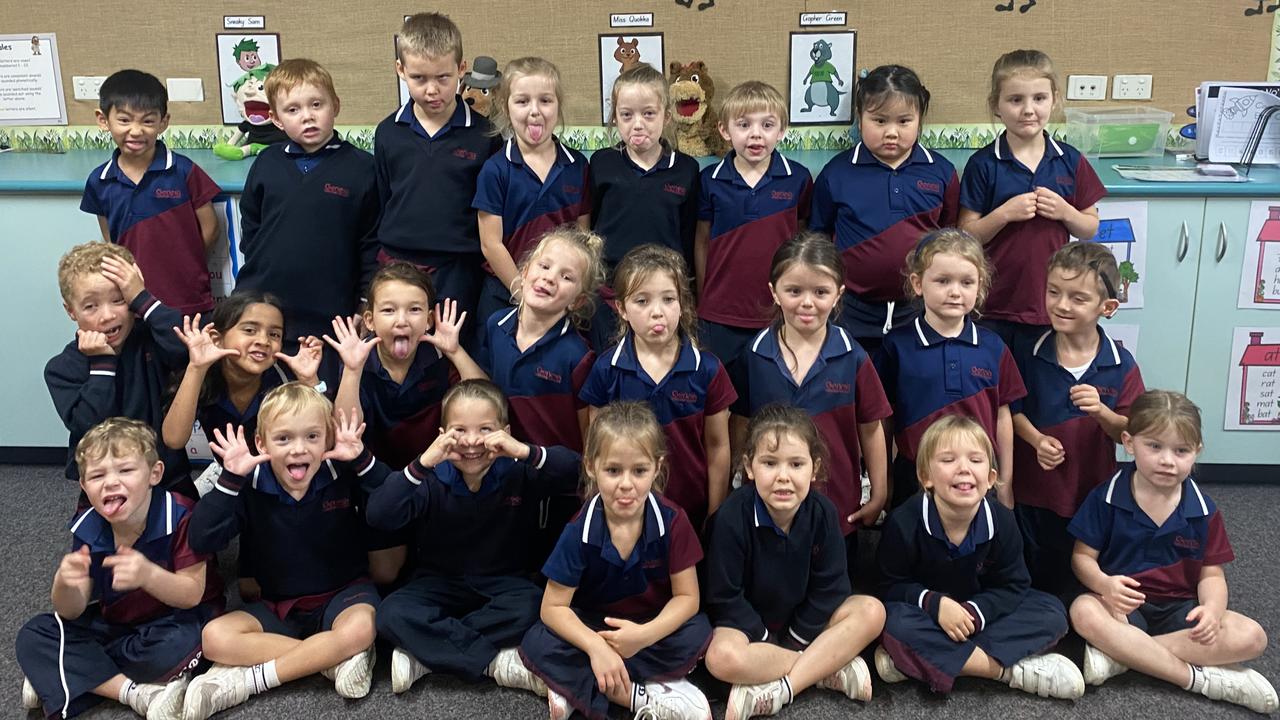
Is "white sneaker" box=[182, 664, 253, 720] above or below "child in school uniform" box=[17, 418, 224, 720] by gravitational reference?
below

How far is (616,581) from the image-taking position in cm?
245

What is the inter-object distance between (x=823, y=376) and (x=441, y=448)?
91cm

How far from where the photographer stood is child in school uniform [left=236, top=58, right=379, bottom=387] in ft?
9.94

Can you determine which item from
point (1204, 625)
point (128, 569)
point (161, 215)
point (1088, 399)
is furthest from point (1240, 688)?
point (161, 215)

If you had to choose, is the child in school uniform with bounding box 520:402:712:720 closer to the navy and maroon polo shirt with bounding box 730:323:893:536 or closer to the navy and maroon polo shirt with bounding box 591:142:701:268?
the navy and maroon polo shirt with bounding box 730:323:893:536

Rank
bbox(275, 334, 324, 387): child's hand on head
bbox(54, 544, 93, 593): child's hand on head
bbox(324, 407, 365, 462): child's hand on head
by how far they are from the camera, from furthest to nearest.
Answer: bbox(275, 334, 324, 387): child's hand on head → bbox(324, 407, 365, 462): child's hand on head → bbox(54, 544, 93, 593): child's hand on head

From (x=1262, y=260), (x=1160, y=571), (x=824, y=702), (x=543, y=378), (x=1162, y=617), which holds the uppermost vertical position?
(x=1262, y=260)

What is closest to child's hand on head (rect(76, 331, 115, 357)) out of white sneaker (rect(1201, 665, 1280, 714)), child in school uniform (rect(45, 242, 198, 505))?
child in school uniform (rect(45, 242, 198, 505))

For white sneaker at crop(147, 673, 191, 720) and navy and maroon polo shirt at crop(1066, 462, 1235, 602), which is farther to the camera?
navy and maroon polo shirt at crop(1066, 462, 1235, 602)

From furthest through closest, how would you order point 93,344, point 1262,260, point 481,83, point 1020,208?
point 481,83, point 1262,260, point 1020,208, point 93,344

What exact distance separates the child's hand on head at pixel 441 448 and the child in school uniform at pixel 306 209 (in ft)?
2.14

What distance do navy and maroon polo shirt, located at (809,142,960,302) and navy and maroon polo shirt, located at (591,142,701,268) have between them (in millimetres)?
403

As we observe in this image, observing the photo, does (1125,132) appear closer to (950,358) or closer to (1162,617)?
(950,358)

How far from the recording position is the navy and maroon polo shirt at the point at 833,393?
8.67ft
